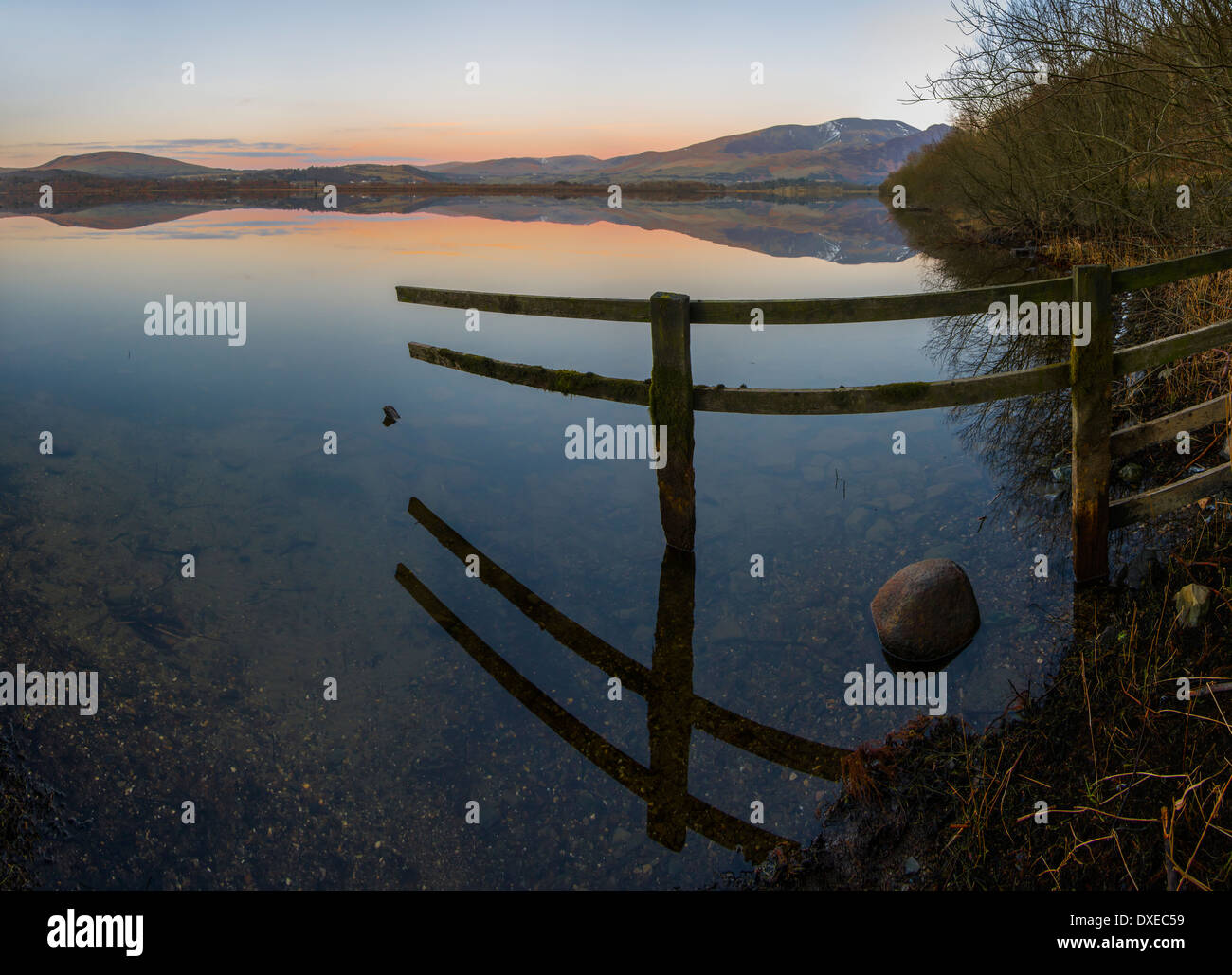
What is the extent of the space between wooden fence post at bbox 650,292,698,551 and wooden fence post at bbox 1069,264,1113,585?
112 inches

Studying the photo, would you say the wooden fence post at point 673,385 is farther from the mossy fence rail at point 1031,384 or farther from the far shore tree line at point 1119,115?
the far shore tree line at point 1119,115

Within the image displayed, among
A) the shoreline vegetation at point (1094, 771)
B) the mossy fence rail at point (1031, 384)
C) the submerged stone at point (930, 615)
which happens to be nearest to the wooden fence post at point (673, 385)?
the mossy fence rail at point (1031, 384)

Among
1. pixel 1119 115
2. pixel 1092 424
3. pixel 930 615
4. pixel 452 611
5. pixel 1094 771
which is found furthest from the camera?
pixel 1119 115

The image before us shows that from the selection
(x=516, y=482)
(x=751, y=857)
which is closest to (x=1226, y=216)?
(x=516, y=482)

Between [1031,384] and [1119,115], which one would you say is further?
[1119,115]

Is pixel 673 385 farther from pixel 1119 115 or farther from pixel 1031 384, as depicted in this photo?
pixel 1119 115

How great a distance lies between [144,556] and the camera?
7891mm

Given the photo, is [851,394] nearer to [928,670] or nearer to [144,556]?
[928,670]

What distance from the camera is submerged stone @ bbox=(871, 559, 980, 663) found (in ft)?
18.1

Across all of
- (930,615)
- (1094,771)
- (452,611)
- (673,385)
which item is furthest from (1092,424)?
(452,611)

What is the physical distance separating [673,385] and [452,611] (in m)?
→ 2.74

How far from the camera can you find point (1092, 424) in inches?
226

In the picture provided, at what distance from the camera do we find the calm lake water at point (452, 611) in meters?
4.33

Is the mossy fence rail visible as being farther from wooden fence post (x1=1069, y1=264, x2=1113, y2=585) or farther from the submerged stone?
the submerged stone
